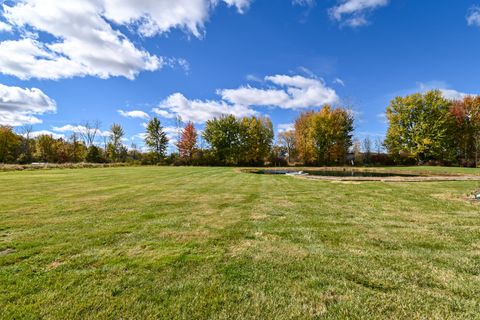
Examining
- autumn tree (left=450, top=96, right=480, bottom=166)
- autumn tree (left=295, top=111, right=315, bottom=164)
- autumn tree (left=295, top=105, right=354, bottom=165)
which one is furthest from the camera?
autumn tree (left=295, top=111, right=315, bottom=164)

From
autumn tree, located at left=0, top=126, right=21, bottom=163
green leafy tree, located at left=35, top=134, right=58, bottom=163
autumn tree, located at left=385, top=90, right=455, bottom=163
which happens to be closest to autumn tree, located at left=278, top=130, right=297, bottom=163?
autumn tree, located at left=385, top=90, right=455, bottom=163

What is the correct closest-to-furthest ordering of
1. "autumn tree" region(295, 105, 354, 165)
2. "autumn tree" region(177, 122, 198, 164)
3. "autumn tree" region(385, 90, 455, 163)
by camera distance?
1. "autumn tree" region(385, 90, 455, 163)
2. "autumn tree" region(295, 105, 354, 165)
3. "autumn tree" region(177, 122, 198, 164)

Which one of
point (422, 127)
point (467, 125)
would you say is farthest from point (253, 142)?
point (467, 125)

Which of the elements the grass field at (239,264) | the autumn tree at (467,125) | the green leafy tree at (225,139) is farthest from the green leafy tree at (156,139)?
the autumn tree at (467,125)

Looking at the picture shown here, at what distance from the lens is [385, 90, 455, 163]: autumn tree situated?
32.2 metres

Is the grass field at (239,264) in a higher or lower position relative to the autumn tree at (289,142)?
lower

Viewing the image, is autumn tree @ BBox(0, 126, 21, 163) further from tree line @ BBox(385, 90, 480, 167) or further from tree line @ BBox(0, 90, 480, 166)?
tree line @ BBox(385, 90, 480, 167)

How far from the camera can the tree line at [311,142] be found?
108 ft

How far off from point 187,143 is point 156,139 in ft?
22.5

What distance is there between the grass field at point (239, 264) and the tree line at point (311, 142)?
1092 inches

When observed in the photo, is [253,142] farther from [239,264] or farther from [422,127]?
[239,264]

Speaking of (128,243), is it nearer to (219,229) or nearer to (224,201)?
(219,229)

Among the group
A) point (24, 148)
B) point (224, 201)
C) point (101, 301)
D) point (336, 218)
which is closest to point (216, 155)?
point (224, 201)

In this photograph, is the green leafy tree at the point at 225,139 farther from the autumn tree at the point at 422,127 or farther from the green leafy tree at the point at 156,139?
the autumn tree at the point at 422,127
